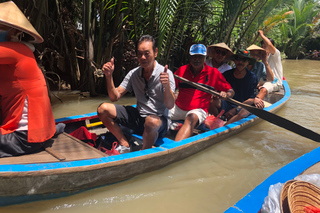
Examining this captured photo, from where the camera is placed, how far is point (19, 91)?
80.3 inches

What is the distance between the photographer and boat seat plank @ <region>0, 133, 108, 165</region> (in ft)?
7.00

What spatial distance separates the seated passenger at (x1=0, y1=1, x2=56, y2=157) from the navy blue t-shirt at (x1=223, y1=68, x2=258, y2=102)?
9.92 feet

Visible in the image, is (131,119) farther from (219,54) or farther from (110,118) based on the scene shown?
(219,54)

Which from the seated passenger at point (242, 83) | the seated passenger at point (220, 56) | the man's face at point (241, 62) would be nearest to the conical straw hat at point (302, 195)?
the seated passenger at point (242, 83)

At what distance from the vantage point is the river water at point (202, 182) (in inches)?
91.3

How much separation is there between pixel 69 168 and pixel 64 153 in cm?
31

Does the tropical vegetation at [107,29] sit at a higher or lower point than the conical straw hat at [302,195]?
higher

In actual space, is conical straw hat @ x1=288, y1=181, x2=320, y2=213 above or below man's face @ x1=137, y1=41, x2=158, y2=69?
below

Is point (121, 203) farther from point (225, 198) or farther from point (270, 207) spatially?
point (270, 207)

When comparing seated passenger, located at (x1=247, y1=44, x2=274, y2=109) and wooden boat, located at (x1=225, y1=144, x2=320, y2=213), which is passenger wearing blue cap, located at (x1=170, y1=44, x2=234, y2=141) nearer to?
wooden boat, located at (x1=225, y1=144, x2=320, y2=213)

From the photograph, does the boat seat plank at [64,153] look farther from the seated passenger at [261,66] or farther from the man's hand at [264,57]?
the man's hand at [264,57]

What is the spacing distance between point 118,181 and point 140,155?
1.13 feet

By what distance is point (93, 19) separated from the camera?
19.1 feet

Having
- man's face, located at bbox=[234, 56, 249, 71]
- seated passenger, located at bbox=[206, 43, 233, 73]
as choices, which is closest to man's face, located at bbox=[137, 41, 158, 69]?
man's face, located at bbox=[234, 56, 249, 71]
